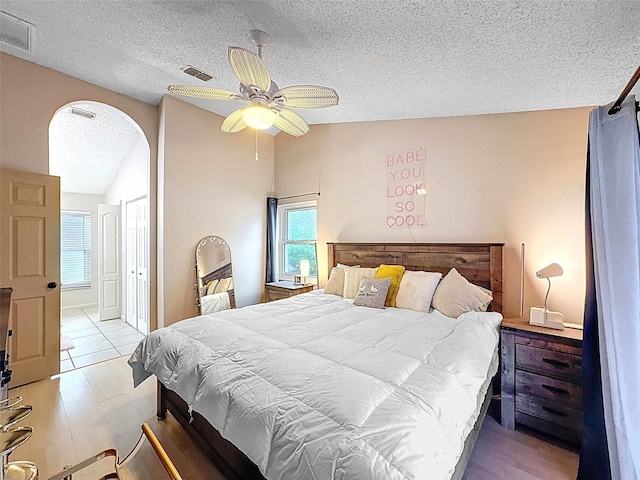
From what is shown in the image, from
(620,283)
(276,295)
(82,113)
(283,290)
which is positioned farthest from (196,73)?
(620,283)

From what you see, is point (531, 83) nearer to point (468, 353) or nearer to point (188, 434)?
point (468, 353)

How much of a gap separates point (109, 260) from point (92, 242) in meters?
1.29

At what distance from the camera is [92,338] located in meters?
→ 4.24

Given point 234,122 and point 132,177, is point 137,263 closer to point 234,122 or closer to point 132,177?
point 132,177

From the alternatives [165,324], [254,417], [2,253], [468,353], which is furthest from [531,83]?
[2,253]

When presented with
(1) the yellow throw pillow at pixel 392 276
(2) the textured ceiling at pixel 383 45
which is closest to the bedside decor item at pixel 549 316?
(1) the yellow throw pillow at pixel 392 276

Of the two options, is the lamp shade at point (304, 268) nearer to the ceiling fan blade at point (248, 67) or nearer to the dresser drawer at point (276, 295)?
the dresser drawer at point (276, 295)

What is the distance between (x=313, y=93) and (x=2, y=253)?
10.4ft

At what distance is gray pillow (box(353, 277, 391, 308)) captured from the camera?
2.91 metres

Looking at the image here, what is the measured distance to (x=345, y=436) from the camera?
1.05 meters

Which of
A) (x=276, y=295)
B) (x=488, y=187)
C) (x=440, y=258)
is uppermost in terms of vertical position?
(x=488, y=187)

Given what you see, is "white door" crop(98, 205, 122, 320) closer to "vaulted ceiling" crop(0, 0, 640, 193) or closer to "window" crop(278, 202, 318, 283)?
"vaulted ceiling" crop(0, 0, 640, 193)

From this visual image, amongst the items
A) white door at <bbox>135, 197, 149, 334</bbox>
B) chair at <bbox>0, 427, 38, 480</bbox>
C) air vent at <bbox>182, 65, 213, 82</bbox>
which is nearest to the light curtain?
chair at <bbox>0, 427, 38, 480</bbox>

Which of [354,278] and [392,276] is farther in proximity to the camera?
[354,278]
